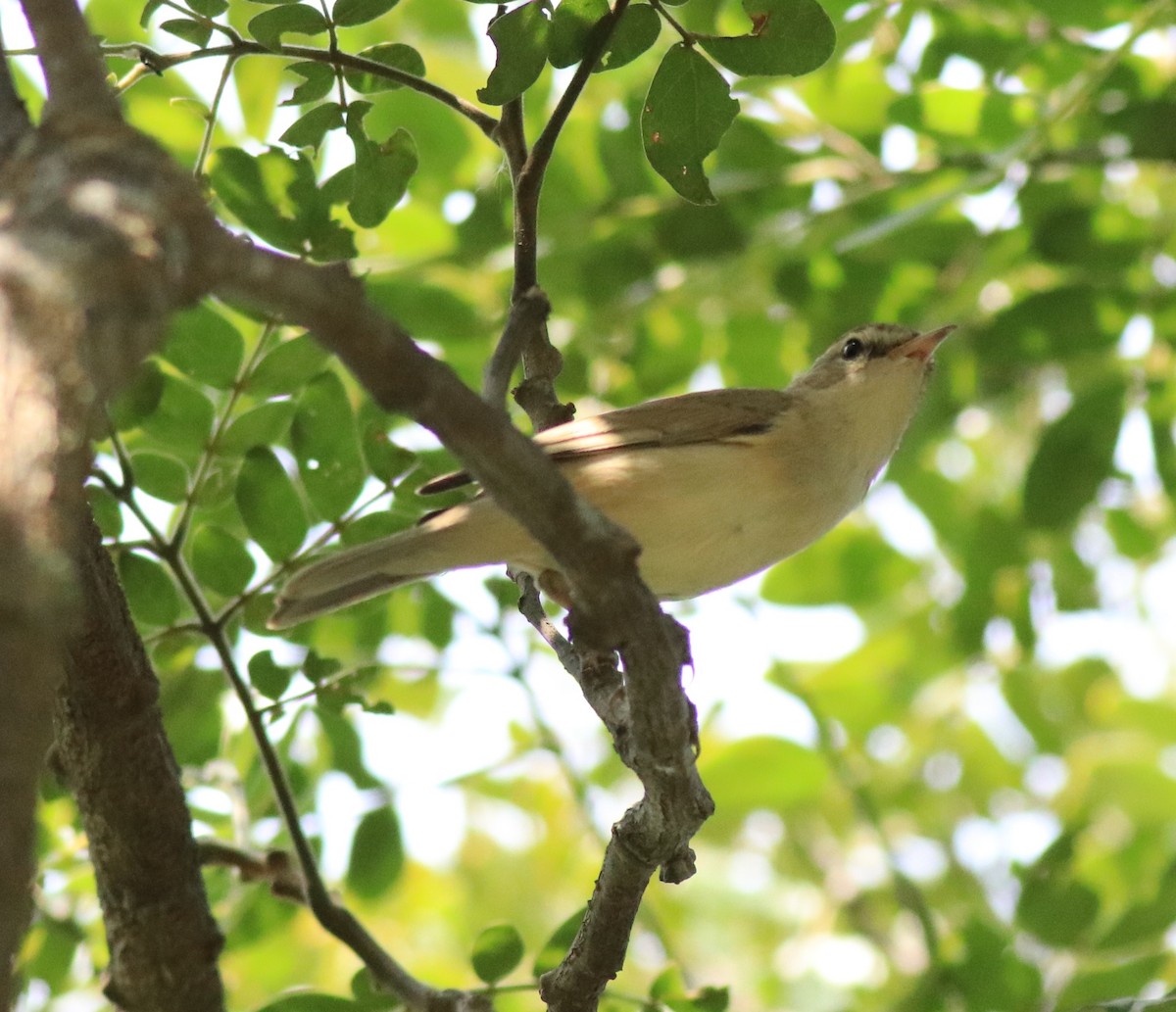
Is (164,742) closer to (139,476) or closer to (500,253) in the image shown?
(139,476)

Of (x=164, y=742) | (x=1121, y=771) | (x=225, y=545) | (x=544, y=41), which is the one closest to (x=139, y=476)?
(x=225, y=545)

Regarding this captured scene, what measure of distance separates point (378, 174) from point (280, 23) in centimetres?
41

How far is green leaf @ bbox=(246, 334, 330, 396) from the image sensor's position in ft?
11.1

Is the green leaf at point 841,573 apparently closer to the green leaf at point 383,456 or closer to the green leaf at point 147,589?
the green leaf at point 383,456

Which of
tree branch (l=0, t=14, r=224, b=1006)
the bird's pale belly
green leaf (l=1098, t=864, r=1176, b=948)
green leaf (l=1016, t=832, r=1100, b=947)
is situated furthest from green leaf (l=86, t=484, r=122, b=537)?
green leaf (l=1098, t=864, r=1176, b=948)

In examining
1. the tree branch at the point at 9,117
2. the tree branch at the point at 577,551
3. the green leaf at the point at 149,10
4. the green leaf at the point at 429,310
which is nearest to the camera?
the tree branch at the point at 577,551

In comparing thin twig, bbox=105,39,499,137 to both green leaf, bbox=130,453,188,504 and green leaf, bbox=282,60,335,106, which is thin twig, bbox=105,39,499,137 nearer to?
green leaf, bbox=282,60,335,106

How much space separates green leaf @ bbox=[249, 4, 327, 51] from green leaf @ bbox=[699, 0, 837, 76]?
0.80 m

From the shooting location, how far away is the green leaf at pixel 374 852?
4230 mm

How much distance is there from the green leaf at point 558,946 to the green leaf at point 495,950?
8 centimetres

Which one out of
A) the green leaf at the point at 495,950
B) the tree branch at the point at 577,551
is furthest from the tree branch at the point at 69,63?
the green leaf at the point at 495,950

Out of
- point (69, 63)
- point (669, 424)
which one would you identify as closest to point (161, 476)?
point (669, 424)

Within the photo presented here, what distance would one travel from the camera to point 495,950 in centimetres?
322

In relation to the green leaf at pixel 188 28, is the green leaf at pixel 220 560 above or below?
below
